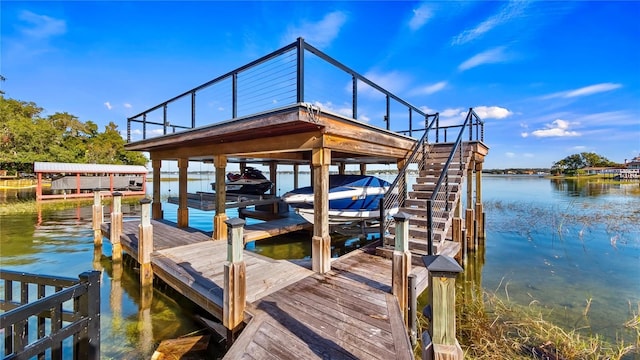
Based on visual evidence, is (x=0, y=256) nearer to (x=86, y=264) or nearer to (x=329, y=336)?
(x=86, y=264)

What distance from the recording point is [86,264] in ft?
25.4

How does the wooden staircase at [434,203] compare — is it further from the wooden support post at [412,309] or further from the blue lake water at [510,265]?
the blue lake water at [510,265]

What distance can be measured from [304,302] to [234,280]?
1117mm

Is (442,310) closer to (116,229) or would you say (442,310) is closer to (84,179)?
(116,229)

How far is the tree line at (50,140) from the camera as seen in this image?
29688mm

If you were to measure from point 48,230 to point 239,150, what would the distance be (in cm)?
1152

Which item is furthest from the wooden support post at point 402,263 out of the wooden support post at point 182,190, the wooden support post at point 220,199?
the wooden support post at point 182,190

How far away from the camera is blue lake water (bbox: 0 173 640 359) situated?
16.0ft

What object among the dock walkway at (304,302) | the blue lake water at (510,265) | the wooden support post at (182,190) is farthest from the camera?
the wooden support post at (182,190)

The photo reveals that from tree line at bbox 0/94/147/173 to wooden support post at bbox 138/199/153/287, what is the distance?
31.3 m

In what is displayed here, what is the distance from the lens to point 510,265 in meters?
8.10

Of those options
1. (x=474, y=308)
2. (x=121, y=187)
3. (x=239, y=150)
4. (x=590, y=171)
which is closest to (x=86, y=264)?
(x=239, y=150)

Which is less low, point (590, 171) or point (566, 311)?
point (590, 171)

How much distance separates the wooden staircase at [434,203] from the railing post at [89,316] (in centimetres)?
512
